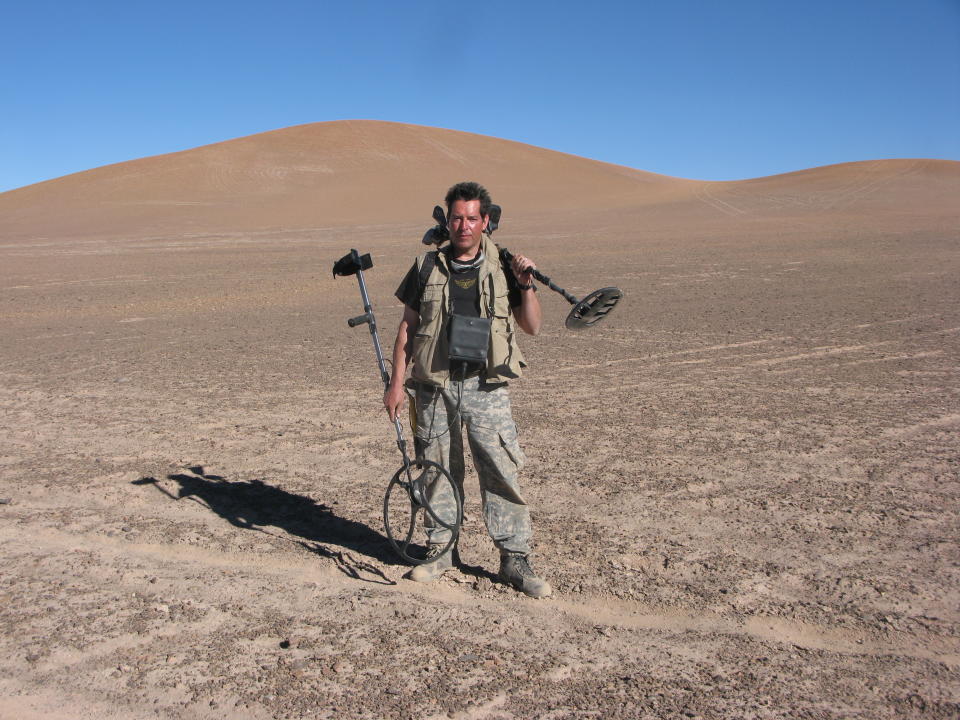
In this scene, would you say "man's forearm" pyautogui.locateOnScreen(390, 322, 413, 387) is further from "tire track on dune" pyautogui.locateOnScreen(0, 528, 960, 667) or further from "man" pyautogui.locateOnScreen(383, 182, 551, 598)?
"tire track on dune" pyautogui.locateOnScreen(0, 528, 960, 667)

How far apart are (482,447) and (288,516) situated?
5.96 ft

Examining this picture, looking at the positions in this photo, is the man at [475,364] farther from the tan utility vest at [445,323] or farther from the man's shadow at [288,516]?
the man's shadow at [288,516]

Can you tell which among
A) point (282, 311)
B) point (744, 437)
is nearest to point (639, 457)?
point (744, 437)

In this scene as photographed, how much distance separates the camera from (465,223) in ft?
11.9

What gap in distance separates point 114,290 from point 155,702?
17076 millimetres

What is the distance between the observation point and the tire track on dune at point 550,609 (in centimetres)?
346

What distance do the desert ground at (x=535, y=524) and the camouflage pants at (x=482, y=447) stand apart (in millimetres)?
335

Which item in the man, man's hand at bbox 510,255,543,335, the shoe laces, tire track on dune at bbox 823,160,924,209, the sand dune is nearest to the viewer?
man's hand at bbox 510,255,543,335

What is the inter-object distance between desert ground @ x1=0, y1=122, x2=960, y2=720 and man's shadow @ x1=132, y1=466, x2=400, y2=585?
1.0 inches

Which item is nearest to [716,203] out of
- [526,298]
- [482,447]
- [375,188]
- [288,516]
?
[375,188]

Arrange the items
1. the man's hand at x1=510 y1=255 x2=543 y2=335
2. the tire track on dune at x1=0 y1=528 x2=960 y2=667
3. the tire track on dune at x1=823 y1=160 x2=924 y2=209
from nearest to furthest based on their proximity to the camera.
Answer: the tire track on dune at x1=0 y1=528 x2=960 y2=667 → the man's hand at x1=510 y1=255 x2=543 y2=335 → the tire track on dune at x1=823 y1=160 x2=924 y2=209

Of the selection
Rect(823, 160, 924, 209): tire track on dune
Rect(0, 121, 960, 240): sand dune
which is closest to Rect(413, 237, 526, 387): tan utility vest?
Rect(0, 121, 960, 240): sand dune

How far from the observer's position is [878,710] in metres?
2.99

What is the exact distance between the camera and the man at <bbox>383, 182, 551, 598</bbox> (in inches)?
146
